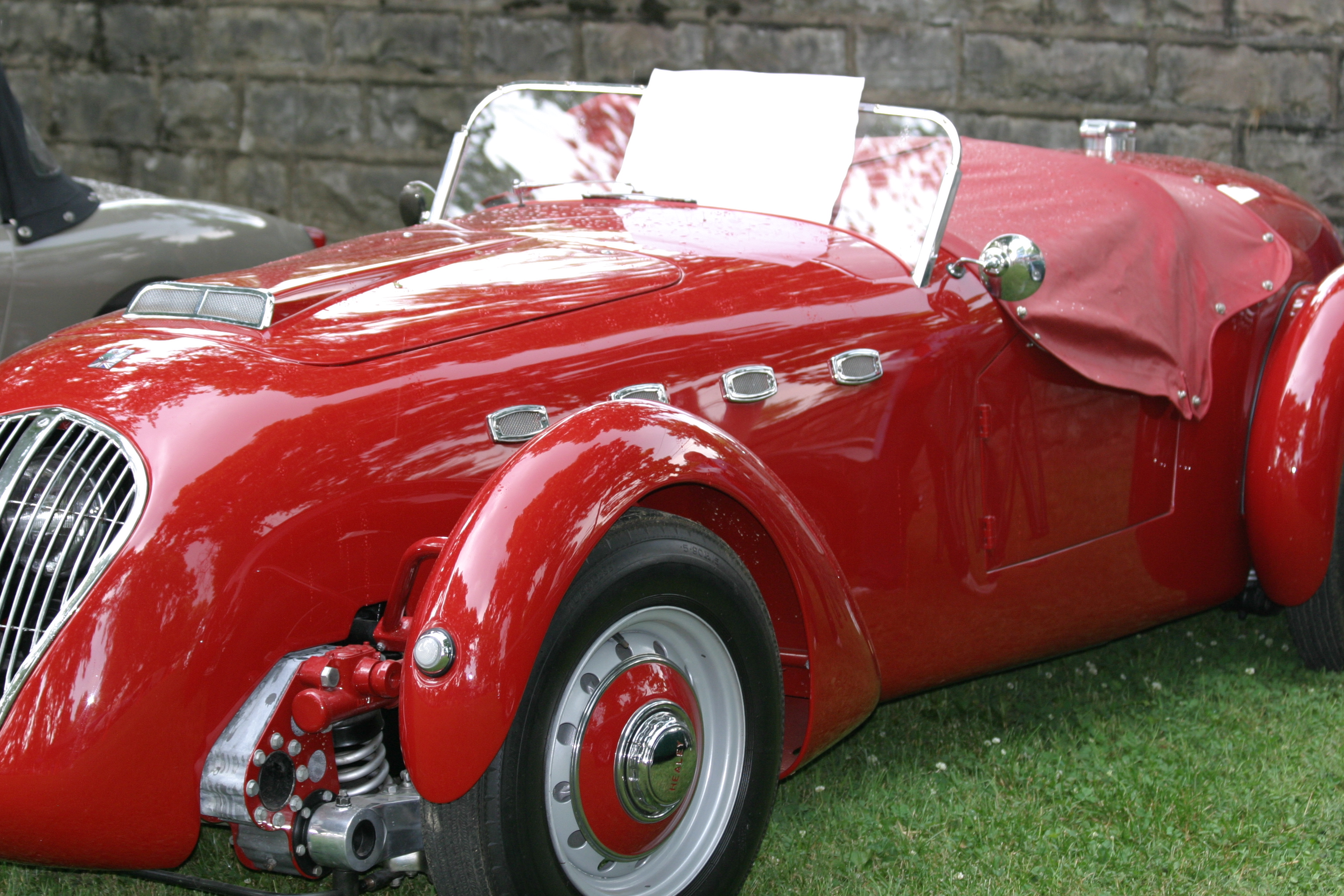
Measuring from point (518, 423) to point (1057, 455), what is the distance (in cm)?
146

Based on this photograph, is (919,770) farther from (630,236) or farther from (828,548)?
(630,236)

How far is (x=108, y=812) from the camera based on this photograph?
A: 6.76 ft

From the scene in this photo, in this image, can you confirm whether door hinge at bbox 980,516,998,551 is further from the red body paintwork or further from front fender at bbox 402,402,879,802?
front fender at bbox 402,402,879,802

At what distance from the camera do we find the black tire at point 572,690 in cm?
210

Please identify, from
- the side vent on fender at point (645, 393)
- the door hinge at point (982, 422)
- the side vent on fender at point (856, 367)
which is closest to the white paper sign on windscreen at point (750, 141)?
the side vent on fender at point (856, 367)

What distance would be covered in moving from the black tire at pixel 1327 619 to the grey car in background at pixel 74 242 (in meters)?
3.87

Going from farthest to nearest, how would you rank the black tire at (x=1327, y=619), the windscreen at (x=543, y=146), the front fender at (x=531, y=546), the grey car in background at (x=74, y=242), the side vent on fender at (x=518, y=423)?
the grey car in background at (x=74, y=242), the black tire at (x=1327, y=619), the windscreen at (x=543, y=146), the side vent on fender at (x=518, y=423), the front fender at (x=531, y=546)

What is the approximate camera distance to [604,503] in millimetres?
2227

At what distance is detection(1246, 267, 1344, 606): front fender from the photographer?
3.62 m

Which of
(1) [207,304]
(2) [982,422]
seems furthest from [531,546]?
(2) [982,422]

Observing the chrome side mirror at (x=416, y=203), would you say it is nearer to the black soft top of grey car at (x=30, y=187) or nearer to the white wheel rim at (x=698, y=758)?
the black soft top of grey car at (x=30, y=187)

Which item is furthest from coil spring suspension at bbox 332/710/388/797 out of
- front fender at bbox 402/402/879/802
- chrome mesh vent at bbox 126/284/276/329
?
chrome mesh vent at bbox 126/284/276/329

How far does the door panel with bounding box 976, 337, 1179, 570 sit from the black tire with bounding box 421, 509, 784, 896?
0.92 metres

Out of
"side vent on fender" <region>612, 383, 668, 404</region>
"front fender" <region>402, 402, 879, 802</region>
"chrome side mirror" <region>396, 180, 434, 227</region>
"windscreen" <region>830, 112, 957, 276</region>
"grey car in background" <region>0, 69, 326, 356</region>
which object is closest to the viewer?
"front fender" <region>402, 402, 879, 802</region>
